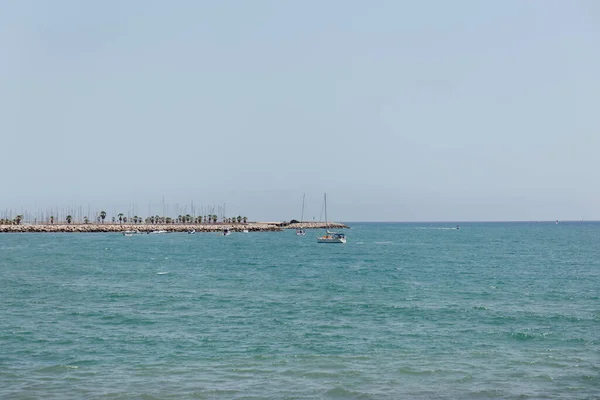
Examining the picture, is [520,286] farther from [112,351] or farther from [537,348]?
[112,351]

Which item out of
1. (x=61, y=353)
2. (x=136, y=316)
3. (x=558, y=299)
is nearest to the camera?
(x=61, y=353)

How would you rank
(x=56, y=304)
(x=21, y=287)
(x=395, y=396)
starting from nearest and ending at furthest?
1. (x=395, y=396)
2. (x=56, y=304)
3. (x=21, y=287)

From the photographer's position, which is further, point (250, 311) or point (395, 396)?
point (250, 311)

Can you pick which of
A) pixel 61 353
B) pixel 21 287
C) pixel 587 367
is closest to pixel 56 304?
pixel 21 287

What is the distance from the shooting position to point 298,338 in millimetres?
31312

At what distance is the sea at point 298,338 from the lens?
75.4 ft

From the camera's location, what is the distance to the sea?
2298cm

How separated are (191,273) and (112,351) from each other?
37.4 metres

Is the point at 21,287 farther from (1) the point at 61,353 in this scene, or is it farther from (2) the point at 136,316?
(1) the point at 61,353

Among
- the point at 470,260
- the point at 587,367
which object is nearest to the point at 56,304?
the point at 587,367

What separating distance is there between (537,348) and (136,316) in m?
22.7

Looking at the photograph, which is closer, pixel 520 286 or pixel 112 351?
pixel 112 351

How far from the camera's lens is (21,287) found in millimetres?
51969

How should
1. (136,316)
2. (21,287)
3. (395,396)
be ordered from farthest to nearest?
(21,287)
(136,316)
(395,396)
